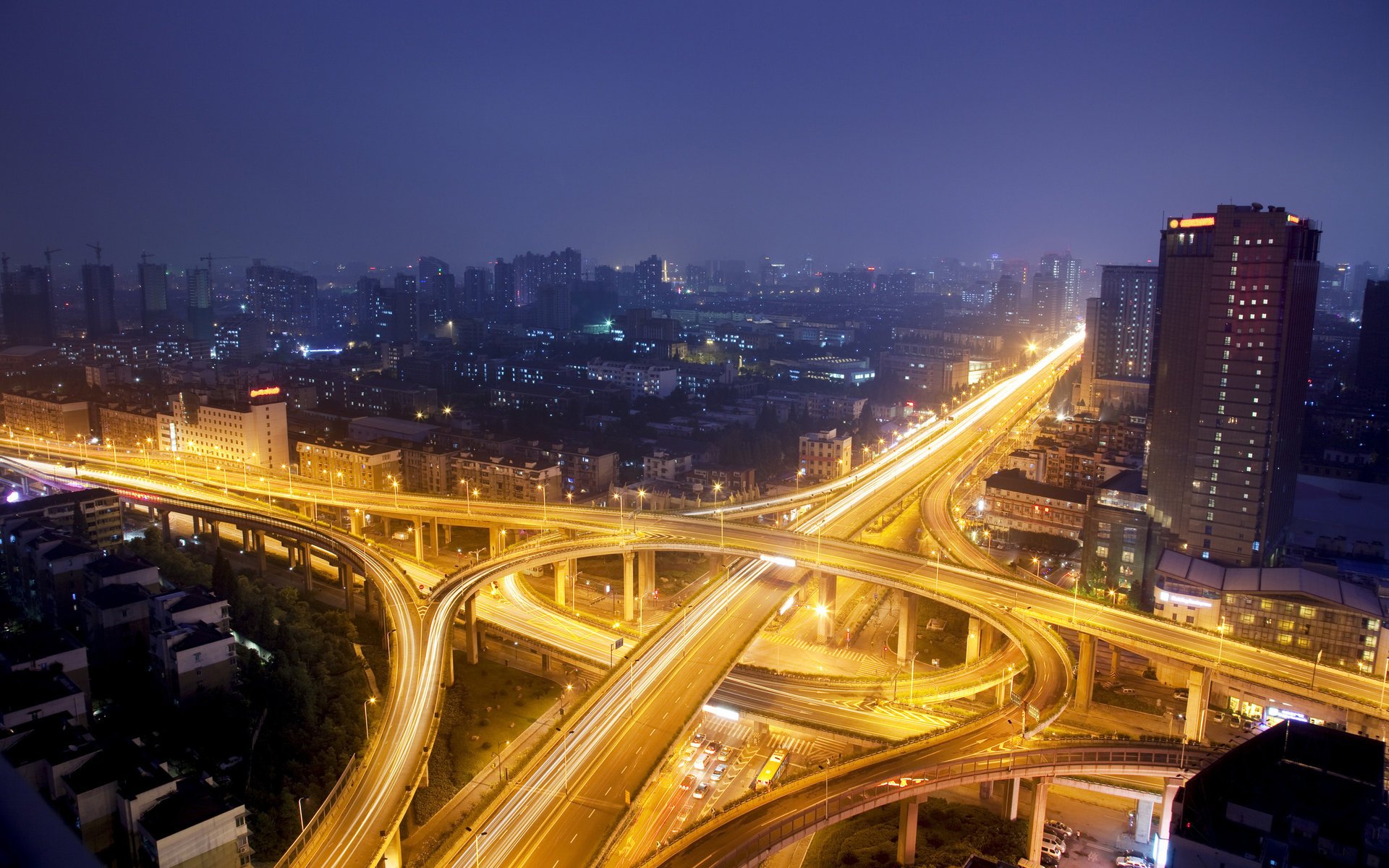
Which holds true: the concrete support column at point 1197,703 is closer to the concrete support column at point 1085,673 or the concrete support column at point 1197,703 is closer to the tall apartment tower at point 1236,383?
the concrete support column at point 1085,673

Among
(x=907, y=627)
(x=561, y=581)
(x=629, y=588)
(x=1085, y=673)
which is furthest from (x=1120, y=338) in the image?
(x=561, y=581)

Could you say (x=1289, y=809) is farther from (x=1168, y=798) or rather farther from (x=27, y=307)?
(x=27, y=307)

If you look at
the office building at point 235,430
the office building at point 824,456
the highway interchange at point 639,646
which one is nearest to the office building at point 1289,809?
the highway interchange at point 639,646

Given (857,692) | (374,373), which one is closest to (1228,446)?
(857,692)

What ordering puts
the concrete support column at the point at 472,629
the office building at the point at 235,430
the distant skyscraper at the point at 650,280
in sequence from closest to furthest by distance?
the concrete support column at the point at 472,629 → the office building at the point at 235,430 → the distant skyscraper at the point at 650,280

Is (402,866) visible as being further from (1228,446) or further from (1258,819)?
(1228,446)

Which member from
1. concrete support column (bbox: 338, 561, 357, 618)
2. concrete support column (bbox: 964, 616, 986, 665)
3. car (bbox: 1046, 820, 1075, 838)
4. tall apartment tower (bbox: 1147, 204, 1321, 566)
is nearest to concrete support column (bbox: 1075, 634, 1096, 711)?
concrete support column (bbox: 964, 616, 986, 665)
